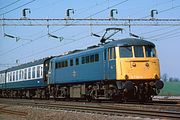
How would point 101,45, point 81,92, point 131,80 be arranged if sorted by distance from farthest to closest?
point 81,92, point 101,45, point 131,80

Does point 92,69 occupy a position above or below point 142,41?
below

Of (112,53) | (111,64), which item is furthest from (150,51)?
(111,64)

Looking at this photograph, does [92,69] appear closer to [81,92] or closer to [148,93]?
[81,92]

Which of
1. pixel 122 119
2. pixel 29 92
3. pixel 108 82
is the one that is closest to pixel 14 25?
pixel 29 92

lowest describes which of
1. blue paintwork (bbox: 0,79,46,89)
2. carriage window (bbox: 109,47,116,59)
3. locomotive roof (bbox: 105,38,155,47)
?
blue paintwork (bbox: 0,79,46,89)

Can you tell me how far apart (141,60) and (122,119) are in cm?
883

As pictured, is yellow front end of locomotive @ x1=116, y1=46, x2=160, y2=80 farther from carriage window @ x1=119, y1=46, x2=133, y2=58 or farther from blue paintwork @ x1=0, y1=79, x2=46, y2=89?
blue paintwork @ x1=0, y1=79, x2=46, y2=89

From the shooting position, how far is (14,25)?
41438mm

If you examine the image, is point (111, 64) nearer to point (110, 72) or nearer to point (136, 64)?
point (110, 72)

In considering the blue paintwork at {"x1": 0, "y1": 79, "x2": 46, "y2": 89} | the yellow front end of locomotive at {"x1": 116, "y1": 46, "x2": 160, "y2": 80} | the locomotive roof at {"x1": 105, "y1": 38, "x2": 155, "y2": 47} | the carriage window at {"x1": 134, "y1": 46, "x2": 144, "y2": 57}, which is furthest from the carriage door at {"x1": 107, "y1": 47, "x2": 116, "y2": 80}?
the blue paintwork at {"x1": 0, "y1": 79, "x2": 46, "y2": 89}

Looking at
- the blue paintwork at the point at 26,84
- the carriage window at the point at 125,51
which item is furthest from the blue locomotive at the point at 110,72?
the blue paintwork at the point at 26,84

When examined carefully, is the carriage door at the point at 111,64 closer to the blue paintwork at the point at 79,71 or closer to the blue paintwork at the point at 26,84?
the blue paintwork at the point at 79,71

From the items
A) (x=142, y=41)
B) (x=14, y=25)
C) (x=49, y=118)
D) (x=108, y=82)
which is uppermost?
(x=14, y=25)

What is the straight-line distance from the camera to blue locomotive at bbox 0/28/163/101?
22.2 m
